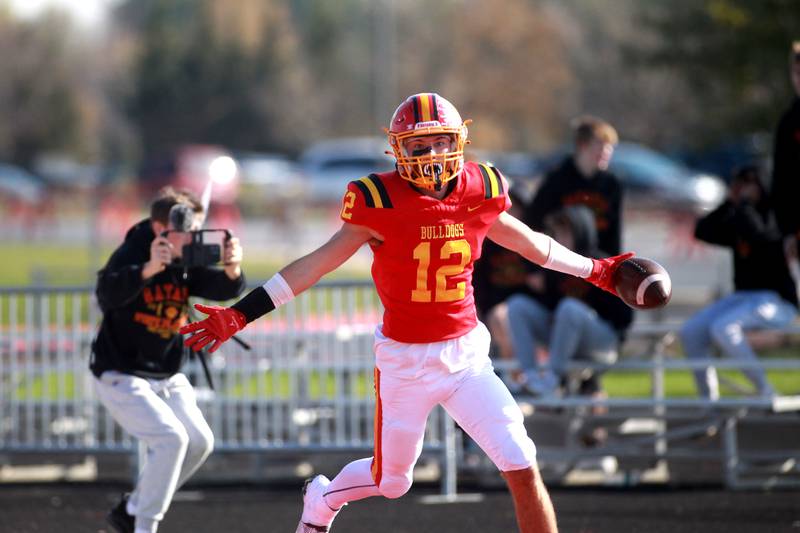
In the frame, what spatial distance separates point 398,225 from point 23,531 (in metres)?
3.69

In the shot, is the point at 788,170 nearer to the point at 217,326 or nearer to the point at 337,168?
the point at 217,326

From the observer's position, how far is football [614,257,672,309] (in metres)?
6.25

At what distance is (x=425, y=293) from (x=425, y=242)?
240mm

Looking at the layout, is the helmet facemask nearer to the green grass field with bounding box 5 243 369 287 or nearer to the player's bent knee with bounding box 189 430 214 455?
the player's bent knee with bounding box 189 430 214 455

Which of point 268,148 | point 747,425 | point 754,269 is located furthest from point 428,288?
point 268,148

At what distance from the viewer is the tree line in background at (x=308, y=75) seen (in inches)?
1781

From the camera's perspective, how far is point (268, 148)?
6650 cm

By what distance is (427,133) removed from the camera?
6055 millimetres

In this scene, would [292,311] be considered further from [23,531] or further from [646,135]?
[646,135]

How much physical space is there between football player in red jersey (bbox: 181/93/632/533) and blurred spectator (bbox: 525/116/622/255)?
12.2ft

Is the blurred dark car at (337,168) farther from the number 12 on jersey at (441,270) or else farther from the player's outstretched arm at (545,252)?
the number 12 on jersey at (441,270)

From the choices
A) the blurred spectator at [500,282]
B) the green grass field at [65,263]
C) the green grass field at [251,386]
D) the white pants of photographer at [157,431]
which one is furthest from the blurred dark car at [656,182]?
the white pants of photographer at [157,431]

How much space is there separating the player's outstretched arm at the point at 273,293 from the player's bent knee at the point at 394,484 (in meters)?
1.00

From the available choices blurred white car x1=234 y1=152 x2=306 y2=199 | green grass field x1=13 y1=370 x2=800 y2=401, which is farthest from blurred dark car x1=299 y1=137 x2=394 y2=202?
green grass field x1=13 y1=370 x2=800 y2=401
